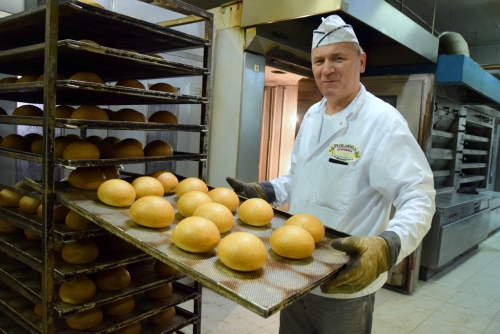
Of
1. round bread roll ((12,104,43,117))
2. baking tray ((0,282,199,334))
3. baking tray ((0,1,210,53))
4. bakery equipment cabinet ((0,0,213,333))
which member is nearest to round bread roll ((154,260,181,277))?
bakery equipment cabinet ((0,0,213,333))

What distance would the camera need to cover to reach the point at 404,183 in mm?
1459

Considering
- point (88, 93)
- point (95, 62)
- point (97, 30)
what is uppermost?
point (97, 30)

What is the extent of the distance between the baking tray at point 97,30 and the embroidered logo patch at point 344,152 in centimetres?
84

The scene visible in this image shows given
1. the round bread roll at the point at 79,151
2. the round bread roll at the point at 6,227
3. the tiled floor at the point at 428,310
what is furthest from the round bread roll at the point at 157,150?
the tiled floor at the point at 428,310

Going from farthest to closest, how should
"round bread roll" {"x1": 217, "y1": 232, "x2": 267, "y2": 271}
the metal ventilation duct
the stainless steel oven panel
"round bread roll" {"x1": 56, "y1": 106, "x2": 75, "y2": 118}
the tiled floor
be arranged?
the stainless steel oven panel
the tiled floor
the metal ventilation duct
"round bread roll" {"x1": 56, "y1": 106, "x2": 75, "y2": 118}
"round bread roll" {"x1": 217, "y1": 232, "x2": 267, "y2": 271}

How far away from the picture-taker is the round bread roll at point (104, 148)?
69.8 inches

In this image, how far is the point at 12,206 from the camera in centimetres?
190

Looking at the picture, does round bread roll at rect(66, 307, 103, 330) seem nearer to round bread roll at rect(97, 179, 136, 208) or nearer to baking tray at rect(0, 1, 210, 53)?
round bread roll at rect(97, 179, 136, 208)

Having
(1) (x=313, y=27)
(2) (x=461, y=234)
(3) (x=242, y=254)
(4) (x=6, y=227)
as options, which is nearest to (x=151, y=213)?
(3) (x=242, y=254)

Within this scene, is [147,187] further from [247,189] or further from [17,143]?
[17,143]

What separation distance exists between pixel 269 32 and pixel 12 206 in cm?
225

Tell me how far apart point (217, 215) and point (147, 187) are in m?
0.41

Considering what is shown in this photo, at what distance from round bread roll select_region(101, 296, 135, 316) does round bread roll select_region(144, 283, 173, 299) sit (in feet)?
0.51

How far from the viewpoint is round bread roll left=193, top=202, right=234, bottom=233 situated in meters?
1.30
